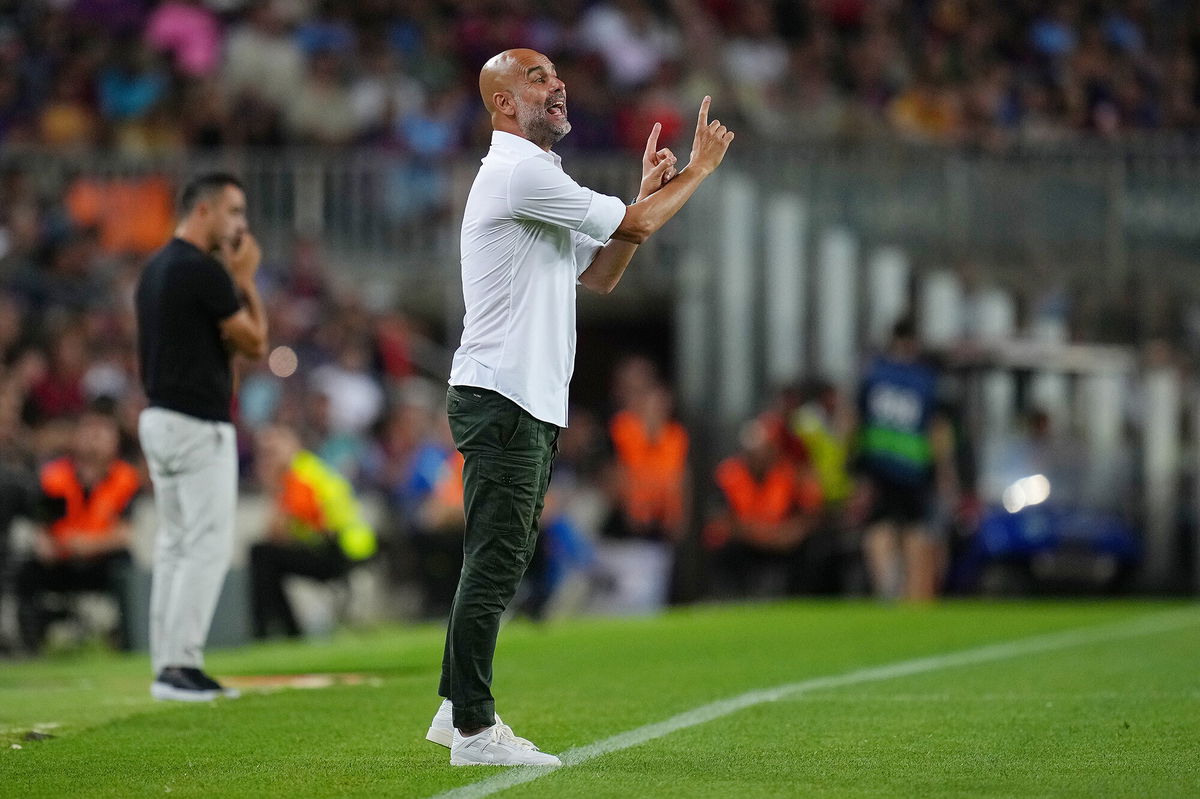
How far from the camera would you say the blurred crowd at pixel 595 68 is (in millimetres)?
20578

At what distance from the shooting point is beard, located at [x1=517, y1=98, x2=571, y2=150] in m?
6.44

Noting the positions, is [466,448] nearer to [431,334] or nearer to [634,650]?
[634,650]

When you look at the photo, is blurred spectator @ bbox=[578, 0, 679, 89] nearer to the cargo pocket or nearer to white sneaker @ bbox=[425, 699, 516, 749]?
white sneaker @ bbox=[425, 699, 516, 749]

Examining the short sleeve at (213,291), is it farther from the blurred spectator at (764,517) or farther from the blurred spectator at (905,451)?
the blurred spectator at (764,517)

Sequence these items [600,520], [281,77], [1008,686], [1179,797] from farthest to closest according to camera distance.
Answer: [281,77], [600,520], [1008,686], [1179,797]

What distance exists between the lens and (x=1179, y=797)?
551cm

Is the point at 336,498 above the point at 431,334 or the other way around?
the other way around

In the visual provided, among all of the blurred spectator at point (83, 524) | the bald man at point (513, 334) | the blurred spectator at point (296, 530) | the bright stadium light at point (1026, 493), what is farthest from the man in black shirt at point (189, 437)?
the bright stadium light at point (1026, 493)

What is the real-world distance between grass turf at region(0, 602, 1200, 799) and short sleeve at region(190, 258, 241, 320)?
170 cm

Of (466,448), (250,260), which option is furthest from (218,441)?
(466,448)

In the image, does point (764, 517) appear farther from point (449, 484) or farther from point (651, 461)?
point (449, 484)

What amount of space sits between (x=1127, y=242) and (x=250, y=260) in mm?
11539

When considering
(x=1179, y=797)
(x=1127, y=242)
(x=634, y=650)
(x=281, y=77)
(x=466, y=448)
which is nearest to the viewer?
(x=1179, y=797)

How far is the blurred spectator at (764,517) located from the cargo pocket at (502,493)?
10959mm
